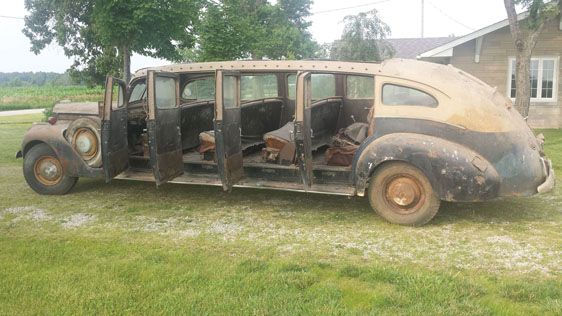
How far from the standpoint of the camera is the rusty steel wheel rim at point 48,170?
25.0 ft

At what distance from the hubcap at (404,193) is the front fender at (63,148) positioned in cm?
380

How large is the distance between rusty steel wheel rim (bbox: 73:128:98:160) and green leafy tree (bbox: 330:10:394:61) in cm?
1061

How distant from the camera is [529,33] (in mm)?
13430

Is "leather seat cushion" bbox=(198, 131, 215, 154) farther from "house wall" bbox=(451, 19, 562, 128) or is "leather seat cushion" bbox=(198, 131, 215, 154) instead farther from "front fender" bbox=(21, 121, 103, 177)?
"house wall" bbox=(451, 19, 562, 128)

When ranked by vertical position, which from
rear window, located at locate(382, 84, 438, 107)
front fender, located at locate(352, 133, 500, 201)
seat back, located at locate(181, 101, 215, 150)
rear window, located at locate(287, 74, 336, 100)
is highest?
rear window, located at locate(287, 74, 336, 100)

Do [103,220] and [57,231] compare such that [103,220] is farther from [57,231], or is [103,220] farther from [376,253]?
[376,253]

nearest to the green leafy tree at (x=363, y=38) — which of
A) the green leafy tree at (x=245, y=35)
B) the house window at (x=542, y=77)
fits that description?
the green leafy tree at (x=245, y=35)

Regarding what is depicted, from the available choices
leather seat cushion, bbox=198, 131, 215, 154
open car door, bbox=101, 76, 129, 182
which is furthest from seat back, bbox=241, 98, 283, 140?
open car door, bbox=101, 76, 129, 182

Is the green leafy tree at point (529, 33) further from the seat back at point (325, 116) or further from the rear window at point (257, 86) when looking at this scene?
the rear window at point (257, 86)

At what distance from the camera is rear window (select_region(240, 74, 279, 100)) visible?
8062 mm

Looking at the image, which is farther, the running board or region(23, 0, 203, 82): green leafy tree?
region(23, 0, 203, 82): green leafy tree

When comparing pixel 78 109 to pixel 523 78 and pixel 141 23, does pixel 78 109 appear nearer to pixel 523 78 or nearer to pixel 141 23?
pixel 141 23

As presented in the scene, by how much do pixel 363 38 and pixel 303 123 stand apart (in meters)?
11.3

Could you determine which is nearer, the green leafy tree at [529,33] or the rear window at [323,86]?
the rear window at [323,86]
